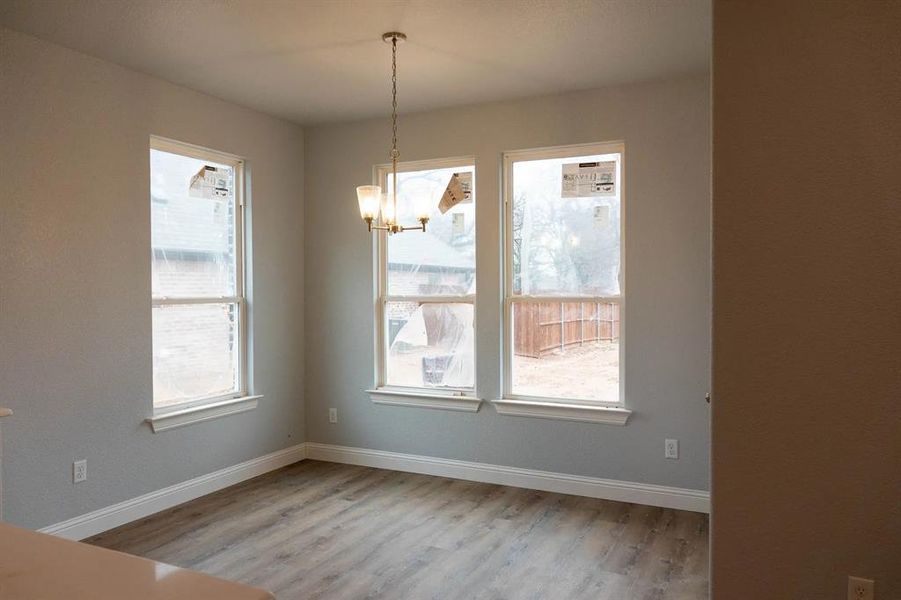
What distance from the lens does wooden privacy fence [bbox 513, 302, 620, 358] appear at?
427 cm

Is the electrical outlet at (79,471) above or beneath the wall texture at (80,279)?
beneath

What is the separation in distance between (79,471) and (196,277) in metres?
1.41

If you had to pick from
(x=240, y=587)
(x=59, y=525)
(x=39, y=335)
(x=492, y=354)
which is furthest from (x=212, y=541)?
(x=240, y=587)

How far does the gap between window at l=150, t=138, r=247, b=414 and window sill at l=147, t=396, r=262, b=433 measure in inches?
2.9

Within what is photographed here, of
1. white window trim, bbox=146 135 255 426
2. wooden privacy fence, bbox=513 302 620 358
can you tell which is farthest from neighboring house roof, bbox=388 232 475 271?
white window trim, bbox=146 135 255 426

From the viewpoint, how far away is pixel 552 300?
4398mm

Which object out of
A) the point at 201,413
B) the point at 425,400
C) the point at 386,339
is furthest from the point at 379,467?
the point at 201,413

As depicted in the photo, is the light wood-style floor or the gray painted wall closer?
the light wood-style floor

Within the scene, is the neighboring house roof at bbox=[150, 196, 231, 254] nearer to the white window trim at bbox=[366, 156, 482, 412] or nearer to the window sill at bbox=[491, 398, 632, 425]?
the white window trim at bbox=[366, 156, 482, 412]

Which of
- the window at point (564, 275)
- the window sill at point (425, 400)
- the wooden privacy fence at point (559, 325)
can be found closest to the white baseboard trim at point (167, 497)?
the window sill at point (425, 400)

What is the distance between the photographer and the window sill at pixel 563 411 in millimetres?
4148
